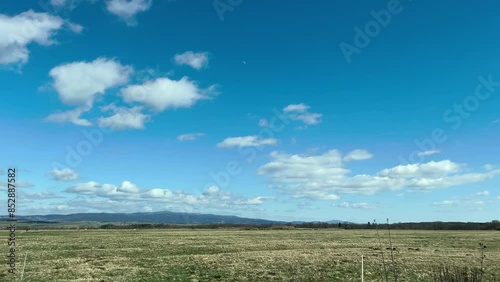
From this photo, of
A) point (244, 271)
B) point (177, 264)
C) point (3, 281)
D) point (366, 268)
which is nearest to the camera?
point (3, 281)

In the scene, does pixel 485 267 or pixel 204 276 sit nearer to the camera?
pixel 204 276

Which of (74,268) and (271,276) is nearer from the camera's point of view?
(271,276)

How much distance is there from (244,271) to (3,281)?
1454cm

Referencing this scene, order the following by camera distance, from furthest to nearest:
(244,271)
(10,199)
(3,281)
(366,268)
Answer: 1. (366,268)
2. (244,271)
3. (3,281)
4. (10,199)

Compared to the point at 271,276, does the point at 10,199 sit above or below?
above

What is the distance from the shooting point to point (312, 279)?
24.8 metres

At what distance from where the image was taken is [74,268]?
2961 centimetres

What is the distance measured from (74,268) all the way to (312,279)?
666 inches

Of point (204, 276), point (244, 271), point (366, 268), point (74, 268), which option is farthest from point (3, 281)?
point (366, 268)

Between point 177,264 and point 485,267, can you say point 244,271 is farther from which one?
point 485,267

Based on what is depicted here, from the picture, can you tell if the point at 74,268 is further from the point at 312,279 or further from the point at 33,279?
the point at 312,279

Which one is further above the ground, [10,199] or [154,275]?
[10,199]

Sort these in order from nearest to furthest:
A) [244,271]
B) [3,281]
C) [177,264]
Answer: [3,281]
[244,271]
[177,264]

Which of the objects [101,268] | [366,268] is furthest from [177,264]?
[366,268]
